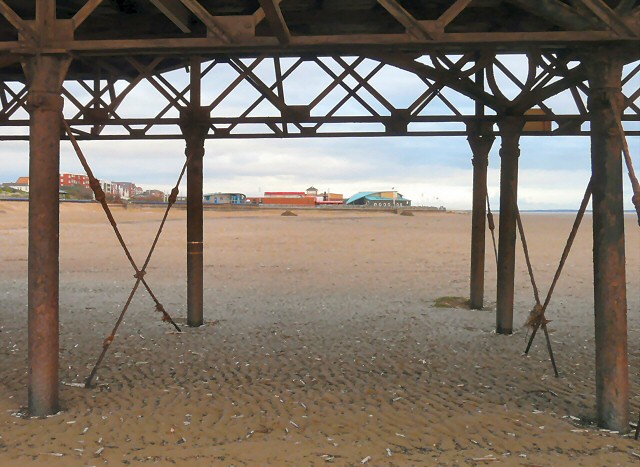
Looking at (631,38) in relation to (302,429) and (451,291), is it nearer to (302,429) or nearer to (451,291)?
(302,429)

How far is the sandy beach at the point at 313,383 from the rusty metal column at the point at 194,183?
511 mm

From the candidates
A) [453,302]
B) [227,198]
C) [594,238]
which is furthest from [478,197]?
[227,198]

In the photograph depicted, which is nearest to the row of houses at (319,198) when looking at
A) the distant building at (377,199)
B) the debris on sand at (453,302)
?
the distant building at (377,199)

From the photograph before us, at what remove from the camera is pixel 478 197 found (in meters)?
10.6

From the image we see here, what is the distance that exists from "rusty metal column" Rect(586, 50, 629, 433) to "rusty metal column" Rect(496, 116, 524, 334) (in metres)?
3.45

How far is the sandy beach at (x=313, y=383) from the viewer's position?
14.6ft

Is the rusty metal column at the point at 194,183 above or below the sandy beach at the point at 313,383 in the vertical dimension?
above

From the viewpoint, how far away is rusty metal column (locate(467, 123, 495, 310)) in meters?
9.96

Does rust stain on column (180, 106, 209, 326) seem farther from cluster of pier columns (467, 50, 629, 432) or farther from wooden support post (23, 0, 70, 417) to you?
cluster of pier columns (467, 50, 629, 432)

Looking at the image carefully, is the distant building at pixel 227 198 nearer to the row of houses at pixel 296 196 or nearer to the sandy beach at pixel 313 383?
the row of houses at pixel 296 196

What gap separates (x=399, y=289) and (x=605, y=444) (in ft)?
31.7

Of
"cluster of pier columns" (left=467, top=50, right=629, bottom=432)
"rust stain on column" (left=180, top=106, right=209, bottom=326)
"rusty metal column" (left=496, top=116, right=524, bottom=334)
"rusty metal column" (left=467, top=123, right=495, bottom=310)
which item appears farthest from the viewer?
"rusty metal column" (left=467, top=123, right=495, bottom=310)

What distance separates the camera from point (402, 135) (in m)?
9.41

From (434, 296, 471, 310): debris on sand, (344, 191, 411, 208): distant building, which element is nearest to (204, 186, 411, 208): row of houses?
(344, 191, 411, 208): distant building
